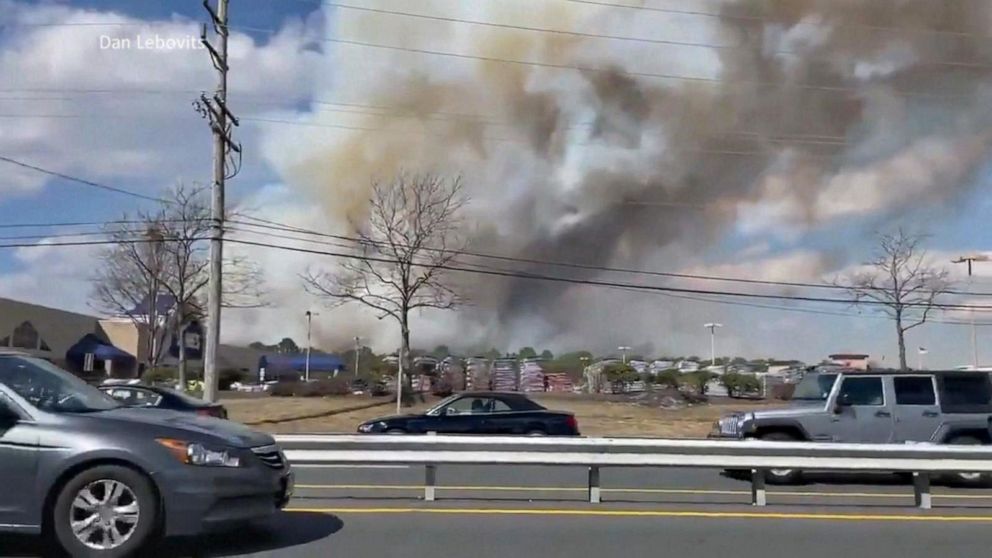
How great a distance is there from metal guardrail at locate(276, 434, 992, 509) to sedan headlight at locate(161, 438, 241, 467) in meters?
2.99

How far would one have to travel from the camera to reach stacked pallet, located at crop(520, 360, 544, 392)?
4097 centimetres

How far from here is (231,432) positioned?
21.7 feet

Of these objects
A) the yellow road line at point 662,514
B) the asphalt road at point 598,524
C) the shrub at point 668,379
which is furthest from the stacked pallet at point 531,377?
the yellow road line at point 662,514

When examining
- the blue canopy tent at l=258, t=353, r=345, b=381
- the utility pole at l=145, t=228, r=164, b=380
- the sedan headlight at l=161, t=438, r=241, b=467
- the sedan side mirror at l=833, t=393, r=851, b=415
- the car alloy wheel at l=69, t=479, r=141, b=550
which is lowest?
the car alloy wheel at l=69, t=479, r=141, b=550

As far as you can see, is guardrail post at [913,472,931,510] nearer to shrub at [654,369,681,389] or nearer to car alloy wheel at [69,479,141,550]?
car alloy wheel at [69,479,141,550]

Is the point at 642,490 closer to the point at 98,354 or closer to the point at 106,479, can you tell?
the point at 106,479

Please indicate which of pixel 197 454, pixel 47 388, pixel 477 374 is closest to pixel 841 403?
pixel 197 454

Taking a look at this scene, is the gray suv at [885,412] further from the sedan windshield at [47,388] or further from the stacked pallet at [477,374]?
the stacked pallet at [477,374]

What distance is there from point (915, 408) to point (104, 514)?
11.4 m

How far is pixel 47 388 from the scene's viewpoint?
6676 millimetres

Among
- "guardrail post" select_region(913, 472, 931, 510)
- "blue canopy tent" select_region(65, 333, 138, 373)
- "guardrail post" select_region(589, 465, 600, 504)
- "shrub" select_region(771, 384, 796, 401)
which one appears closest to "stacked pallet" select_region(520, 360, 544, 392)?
"shrub" select_region(771, 384, 796, 401)

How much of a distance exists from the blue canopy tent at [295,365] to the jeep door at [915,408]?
36.9 m

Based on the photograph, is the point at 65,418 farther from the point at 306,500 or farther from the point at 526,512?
the point at 526,512

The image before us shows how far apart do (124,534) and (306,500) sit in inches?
130
